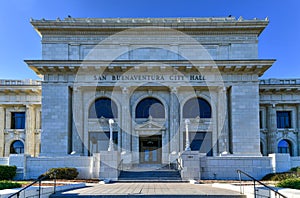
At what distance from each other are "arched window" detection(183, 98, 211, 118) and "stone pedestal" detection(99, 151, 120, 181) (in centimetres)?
1120

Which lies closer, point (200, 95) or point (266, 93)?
point (200, 95)

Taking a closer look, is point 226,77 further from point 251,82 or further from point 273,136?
point 273,136

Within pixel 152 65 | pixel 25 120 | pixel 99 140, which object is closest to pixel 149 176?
pixel 99 140

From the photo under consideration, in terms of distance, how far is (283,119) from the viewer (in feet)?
131

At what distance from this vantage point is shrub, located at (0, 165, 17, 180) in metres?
25.1

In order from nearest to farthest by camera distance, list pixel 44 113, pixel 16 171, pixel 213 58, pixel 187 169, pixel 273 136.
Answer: pixel 187 169 → pixel 16 171 → pixel 44 113 → pixel 213 58 → pixel 273 136

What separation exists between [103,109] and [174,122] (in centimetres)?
730

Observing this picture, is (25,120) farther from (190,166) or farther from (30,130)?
(190,166)

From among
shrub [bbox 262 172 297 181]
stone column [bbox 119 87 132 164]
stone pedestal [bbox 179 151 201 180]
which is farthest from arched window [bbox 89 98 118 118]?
shrub [bbox 262 172 297 181]

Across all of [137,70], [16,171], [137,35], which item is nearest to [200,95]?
[137,70]

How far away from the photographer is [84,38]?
3647cm

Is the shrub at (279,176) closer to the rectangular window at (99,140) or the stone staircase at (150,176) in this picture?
the stone staircase at (150,176)

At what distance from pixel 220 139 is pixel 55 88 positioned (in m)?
16.9

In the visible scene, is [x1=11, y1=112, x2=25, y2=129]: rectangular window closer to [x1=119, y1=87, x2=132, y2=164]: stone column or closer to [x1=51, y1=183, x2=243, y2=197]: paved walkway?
[x1=119, y1=87, x2=132, y2=164]: stone column
